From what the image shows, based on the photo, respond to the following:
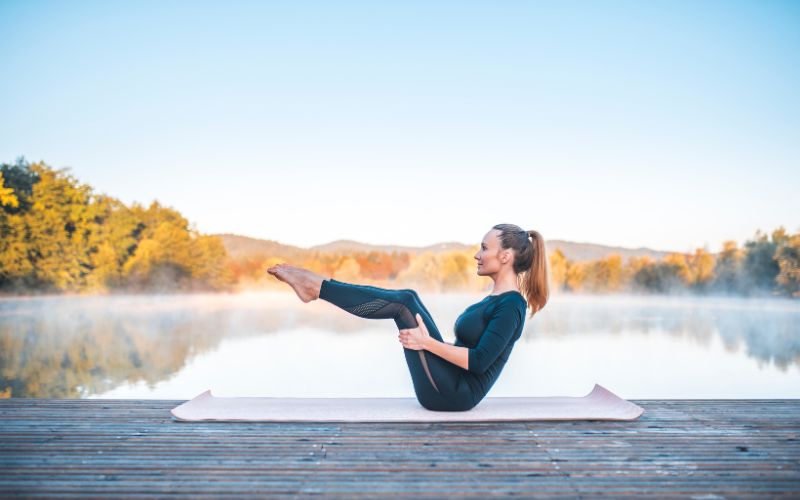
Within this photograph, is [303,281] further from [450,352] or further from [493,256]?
[493,256]

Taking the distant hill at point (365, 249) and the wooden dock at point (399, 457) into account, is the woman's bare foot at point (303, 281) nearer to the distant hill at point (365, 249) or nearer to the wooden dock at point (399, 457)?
the wooden dock at point (399, 457)

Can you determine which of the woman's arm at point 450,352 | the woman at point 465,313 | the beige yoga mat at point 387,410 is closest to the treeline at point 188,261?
the beige yoga mat at point 387,410

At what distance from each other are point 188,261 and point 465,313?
16457 mm

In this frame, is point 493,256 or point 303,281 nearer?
point 303,281

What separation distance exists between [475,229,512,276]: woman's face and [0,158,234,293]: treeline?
13287mm

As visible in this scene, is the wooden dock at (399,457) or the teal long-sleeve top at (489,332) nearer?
the wooden dock at (399,457)

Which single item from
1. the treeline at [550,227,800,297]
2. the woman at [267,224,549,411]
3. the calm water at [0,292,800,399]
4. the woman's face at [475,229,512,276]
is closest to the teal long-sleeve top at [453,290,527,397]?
the woman at [267,224,549,411]

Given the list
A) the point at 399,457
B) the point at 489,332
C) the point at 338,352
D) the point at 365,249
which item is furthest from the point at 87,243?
the point at 399,457

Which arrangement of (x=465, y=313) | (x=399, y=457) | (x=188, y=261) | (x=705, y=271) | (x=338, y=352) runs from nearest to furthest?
(x=399, y=457), (x=465, y=313), (x=338, y=352), (x=705, y=271), (x=188, y=261)

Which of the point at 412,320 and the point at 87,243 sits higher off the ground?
the point at 87,243

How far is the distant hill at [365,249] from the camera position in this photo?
17.6m

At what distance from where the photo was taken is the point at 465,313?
9.64 ft

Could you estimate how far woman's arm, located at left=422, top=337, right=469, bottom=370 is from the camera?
268 centimetres

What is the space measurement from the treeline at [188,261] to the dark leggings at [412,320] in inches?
549
